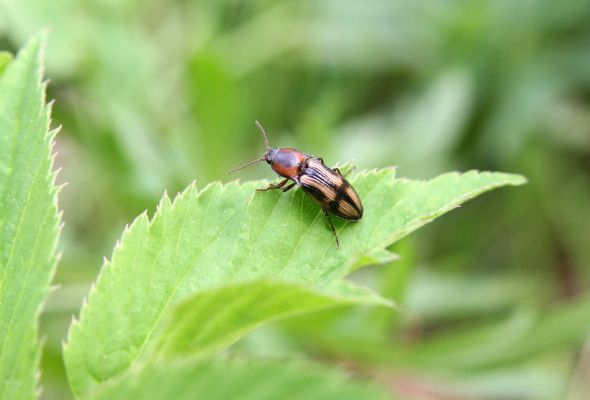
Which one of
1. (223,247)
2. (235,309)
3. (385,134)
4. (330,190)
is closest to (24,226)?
(223,247)

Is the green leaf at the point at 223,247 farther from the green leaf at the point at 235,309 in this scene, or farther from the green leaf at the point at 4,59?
the green leaf at the point at 4,59

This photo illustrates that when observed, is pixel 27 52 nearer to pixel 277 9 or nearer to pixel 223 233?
pixel 223 233

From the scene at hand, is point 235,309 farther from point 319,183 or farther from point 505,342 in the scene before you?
point 505,342

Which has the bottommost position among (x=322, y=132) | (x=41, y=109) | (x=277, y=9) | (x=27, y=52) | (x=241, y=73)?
(x=41, y=109)

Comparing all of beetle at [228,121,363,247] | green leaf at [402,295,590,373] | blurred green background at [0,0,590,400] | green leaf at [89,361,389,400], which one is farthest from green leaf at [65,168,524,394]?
green leaf at [402,295,590,373]

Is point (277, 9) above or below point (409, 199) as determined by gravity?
above

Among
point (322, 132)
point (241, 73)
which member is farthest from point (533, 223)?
point (241, 73)

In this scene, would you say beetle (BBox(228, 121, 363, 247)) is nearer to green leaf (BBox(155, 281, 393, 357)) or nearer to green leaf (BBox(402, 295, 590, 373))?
green leaf (BBox(155, 281, 393, 357))
